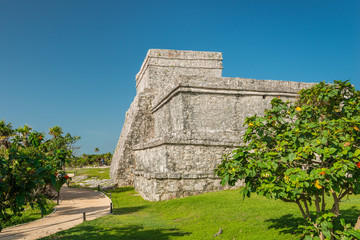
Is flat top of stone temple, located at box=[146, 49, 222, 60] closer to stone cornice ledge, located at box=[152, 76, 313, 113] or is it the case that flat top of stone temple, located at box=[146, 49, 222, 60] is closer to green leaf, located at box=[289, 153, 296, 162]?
stone cornice ledge, located at box=[152, 76, 313, 113]

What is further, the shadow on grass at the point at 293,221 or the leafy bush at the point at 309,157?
the shadow on grass at the point at 293,221

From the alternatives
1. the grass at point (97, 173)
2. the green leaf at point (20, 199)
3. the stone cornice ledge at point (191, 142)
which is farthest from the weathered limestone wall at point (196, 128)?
the grass at point (97, 173)

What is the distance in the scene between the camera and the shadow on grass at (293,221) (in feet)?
18.6

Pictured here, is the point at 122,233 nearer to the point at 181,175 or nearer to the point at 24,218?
the point at 181,175

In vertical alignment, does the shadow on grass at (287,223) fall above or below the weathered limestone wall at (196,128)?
below

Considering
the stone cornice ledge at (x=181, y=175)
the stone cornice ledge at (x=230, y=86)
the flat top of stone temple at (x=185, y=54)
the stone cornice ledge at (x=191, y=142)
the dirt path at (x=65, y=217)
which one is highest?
the flat top of stone temple at (x=185, y=54)

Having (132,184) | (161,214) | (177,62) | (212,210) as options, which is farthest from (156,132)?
(212,210)

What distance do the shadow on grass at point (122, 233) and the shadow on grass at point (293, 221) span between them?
6.84 feet

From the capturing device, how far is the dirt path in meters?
7.80

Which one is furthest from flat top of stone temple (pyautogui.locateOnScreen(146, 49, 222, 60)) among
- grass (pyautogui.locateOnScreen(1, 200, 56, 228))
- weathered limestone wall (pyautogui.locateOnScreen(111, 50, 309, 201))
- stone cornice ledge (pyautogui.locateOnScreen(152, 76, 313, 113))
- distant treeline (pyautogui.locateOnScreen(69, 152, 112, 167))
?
distant treeline (pyautogui.locateOnScreen(69, 152, 112, 167))

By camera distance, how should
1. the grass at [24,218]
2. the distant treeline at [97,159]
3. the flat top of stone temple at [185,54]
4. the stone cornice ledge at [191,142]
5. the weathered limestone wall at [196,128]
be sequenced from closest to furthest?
the grass at [24,218] < the weathered limestone wall at [196,128] < the stone cornice ledge at [191,142] < the flat top of stone temple at [185,54] < the distant treeline at [97,159]

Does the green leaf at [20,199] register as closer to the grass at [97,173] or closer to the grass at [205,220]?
the grass at [205,220]

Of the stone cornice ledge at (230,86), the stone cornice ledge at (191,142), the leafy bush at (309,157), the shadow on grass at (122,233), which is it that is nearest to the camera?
the leafy bush at (309,157)

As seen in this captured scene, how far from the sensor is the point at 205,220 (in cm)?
731
